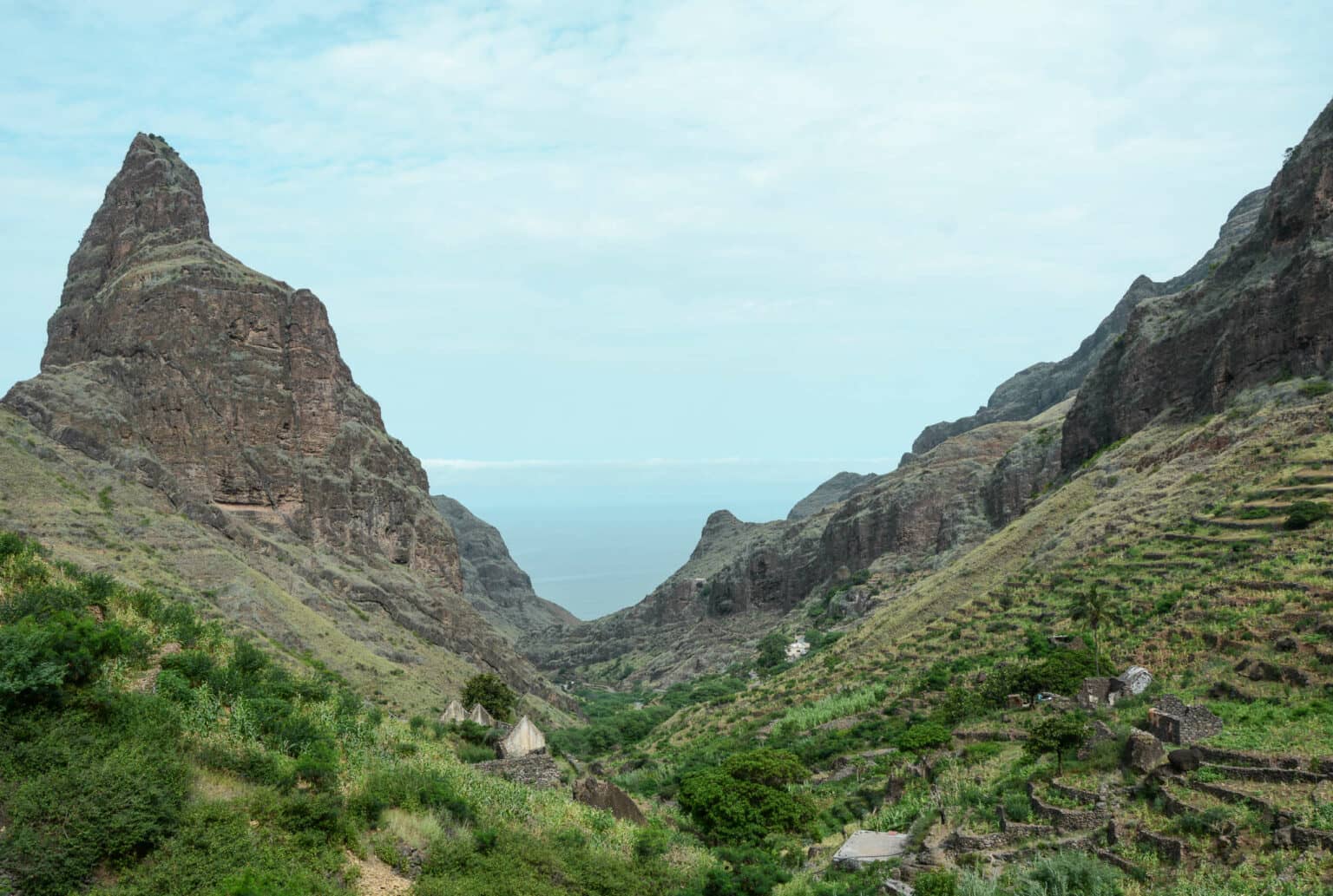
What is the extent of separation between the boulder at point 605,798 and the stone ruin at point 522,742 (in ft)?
14.4

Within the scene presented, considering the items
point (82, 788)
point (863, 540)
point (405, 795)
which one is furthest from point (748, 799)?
point (863, 540)

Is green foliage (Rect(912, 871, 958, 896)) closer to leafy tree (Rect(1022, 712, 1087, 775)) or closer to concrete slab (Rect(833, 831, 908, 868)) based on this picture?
concrete slab (Rect(833, 831, 908, 868))

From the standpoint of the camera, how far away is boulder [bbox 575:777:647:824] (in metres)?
26.3

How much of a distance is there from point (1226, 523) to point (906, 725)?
59.4 ft

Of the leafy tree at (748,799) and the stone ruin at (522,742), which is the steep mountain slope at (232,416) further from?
the stone ruin at (522,742)

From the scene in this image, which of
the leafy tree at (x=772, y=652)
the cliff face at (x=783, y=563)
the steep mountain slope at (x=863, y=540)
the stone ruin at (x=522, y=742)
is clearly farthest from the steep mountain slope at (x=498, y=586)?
the stone ruin at (x=522, y=742)

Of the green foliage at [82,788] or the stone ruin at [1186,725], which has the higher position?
the green foliage at [82,788]

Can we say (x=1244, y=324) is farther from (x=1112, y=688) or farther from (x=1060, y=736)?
(x=1060, y=736)

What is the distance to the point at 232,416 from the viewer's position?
8019cm

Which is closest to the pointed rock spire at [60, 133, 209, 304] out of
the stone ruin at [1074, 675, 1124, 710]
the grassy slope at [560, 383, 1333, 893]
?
the grassy slope at [560, 383, 1333, 893]

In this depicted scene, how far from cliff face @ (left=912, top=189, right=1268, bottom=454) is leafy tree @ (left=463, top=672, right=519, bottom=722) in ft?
334

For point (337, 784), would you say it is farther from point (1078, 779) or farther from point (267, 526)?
point (267, 526)

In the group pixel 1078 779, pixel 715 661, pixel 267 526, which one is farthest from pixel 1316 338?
pixel 267 526

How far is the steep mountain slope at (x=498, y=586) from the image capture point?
164m
